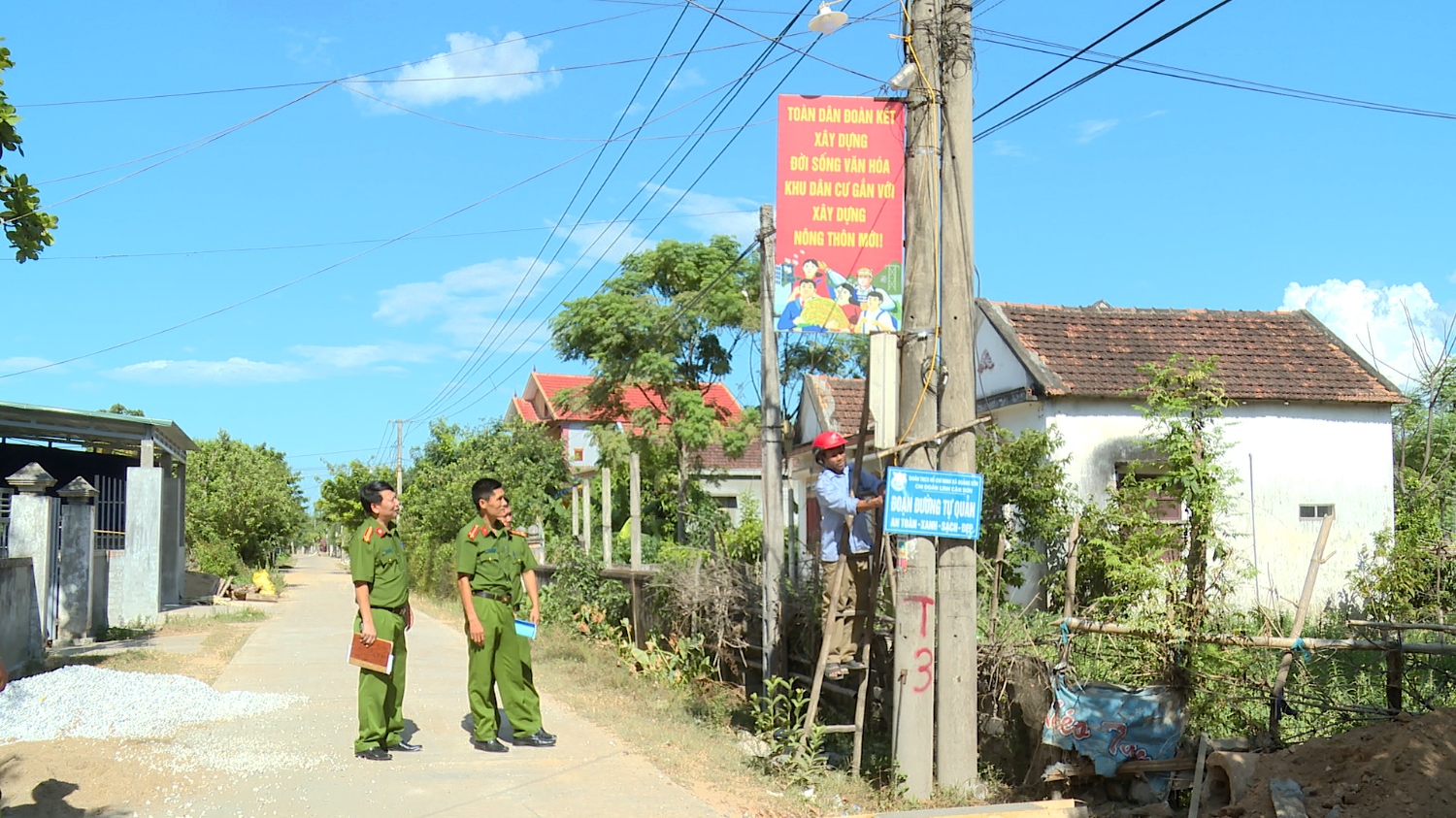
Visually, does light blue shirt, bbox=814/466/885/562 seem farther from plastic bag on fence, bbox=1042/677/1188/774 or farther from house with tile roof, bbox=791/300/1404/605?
house with tile roof, bbox=791/300/1404/605

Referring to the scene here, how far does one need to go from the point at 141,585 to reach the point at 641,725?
43.6 feet

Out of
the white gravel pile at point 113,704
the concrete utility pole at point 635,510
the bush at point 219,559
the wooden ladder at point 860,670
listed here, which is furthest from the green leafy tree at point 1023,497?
the bush at point 219,559

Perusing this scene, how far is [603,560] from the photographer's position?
50.3ft

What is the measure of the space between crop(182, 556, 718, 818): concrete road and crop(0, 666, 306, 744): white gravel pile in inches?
14.9

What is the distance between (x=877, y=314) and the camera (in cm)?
711

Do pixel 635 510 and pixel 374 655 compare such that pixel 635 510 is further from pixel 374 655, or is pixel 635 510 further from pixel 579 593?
pixel 374 655

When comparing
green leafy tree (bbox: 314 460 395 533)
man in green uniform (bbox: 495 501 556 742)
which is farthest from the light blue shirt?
green leafy tree (bbox: 314 460 395 533)

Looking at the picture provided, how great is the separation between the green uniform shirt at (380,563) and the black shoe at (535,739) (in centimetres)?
132

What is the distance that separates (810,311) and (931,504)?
1.40 meters

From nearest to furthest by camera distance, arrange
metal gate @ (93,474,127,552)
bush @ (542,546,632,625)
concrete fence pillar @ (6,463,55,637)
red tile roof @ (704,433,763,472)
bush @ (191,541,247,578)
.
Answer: concrete fence pillar @ (6,463,55,637) < bush @ (542,546,632,625) < metal gate @ (93,474,127,552) < bush @ (191,541,247,578) < red tile roof @ (704,433,763,472)

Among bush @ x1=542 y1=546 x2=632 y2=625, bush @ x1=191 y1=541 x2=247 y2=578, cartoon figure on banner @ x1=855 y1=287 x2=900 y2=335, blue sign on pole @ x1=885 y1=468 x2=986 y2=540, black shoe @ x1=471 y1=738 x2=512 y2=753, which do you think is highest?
cartoon figure on banner @ x1=855 y1=287 x2=900 y2=335

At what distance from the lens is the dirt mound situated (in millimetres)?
5121

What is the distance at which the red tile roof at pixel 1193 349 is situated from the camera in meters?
15.1

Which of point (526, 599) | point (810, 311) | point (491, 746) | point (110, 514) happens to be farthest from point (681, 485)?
point (810, 311)
